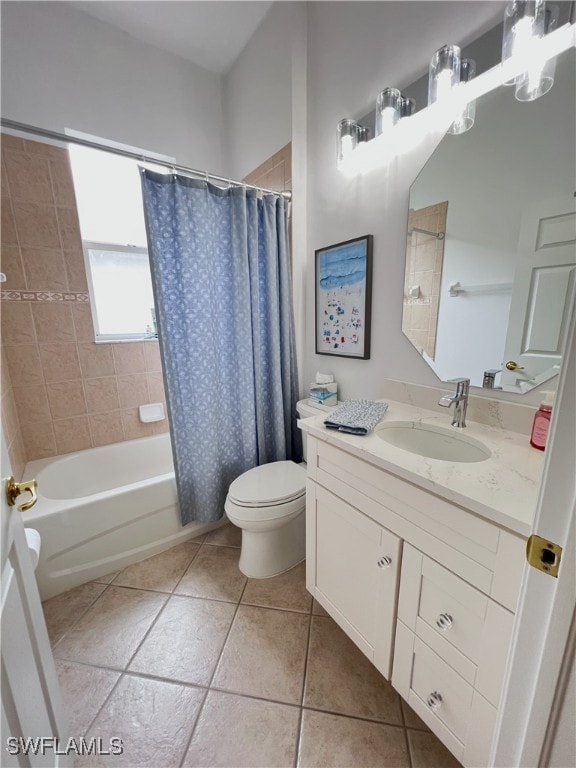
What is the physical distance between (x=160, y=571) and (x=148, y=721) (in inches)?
25.5

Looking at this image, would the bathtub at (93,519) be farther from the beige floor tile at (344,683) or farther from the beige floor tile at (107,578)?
the beige floor tile at (344,683)

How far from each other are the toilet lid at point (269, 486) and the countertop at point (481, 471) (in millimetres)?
495

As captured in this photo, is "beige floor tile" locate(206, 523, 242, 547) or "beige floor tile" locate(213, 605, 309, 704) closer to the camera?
"beige floor tile" locate(213, 605, 309, 704)

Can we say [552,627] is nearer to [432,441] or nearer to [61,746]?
[432,441]

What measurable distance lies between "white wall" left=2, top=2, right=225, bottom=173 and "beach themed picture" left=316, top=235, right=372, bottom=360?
144 centimetres

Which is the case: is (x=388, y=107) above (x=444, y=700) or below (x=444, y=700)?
above

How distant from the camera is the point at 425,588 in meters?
0.80

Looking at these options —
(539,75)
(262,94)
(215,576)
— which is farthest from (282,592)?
(262,94)

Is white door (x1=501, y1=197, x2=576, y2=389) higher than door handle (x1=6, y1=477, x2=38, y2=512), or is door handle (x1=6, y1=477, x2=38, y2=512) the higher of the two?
white door (x1=501, y1=197, x2=576, y2=389)

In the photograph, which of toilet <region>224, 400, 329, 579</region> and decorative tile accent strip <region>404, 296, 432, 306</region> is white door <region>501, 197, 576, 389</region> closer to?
decorative tile accent strip <region>404, 296, 432, 306</region>

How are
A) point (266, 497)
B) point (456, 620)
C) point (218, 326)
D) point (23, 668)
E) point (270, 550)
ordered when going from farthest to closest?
1. point (218, 326)
2. point (270, 550)
3. point (266, 497)
4. point (456, 620)
5. point (23, 668)

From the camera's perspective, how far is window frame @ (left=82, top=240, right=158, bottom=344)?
78.3 inches

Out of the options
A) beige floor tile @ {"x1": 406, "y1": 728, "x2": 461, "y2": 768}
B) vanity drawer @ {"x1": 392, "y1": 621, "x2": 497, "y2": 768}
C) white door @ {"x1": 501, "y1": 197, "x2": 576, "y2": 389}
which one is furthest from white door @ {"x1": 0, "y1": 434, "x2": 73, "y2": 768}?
white door @ {"x1": 501, "y1": 197, "x2": 576, "y2": 389}

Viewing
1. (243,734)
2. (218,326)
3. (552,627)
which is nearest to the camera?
(552,627)
